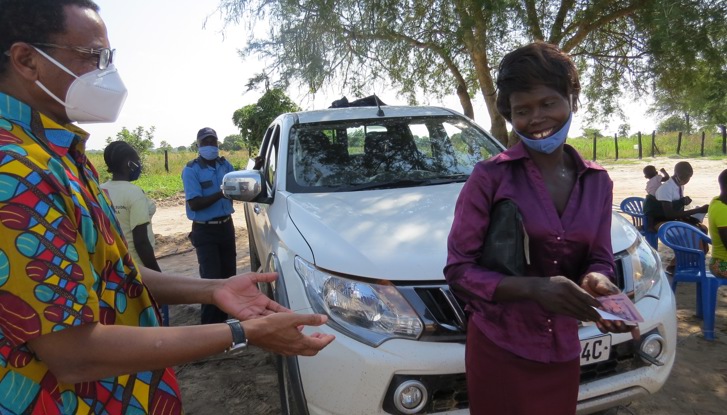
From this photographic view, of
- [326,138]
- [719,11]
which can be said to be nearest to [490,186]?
[326,138]

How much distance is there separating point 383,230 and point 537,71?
42.2 inches

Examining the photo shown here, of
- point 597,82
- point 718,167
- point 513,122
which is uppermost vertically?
point 597,82

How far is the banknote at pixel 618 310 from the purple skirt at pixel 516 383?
0.33m

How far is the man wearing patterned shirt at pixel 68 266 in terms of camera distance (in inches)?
37.7

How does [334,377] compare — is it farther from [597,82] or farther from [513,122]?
[597,82]

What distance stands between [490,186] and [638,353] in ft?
4.22

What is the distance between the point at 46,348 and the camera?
0.99 meters

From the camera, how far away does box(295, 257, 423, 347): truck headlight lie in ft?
6.74

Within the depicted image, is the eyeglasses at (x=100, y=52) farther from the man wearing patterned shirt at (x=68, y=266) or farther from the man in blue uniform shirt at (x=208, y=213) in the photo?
the man in blue uniform shirt at (x=208, y=213)

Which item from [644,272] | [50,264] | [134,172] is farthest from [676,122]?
[50,264]

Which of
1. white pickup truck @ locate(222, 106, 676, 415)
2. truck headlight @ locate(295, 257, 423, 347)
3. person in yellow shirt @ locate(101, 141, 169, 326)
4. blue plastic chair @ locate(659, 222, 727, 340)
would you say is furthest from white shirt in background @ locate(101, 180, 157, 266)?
blue plastic chair @ locate(659, 222, 727, 340)

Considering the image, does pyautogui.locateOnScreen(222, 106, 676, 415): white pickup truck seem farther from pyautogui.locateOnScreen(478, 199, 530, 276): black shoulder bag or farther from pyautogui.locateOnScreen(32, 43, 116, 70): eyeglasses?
pyautogui.locateOnScreen(32, 43, 116, 70): eyeglasses

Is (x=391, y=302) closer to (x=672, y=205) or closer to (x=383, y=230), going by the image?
(x=383, y=230)

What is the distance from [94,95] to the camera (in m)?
1.29
